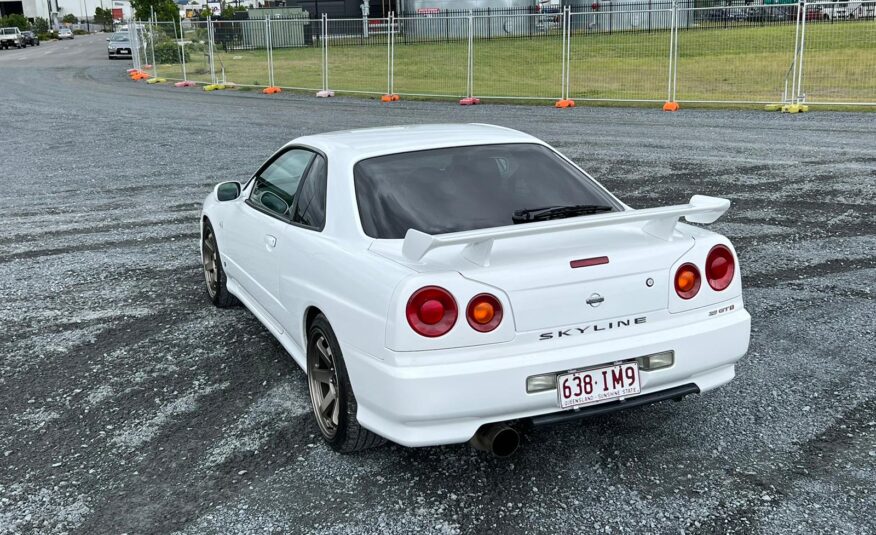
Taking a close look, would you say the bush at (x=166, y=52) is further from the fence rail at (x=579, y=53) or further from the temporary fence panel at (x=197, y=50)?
the fence rail at (x=579, y=53)

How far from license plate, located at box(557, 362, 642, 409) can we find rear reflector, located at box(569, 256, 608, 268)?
43 centimetres

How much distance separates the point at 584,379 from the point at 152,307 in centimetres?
392

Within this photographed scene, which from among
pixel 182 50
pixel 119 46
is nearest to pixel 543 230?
pixel 182 50

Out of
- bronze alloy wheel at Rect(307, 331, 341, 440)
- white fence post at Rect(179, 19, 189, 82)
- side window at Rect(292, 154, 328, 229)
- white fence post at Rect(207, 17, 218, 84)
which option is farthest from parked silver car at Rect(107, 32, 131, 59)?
bronze alloy wheel at Rect(307, 331, 341, 440)

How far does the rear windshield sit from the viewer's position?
4.00m

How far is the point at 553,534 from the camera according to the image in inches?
129

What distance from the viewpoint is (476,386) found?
3309 millimetres

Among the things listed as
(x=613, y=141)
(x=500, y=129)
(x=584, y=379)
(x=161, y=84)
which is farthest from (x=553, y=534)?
(x=161, y=84)

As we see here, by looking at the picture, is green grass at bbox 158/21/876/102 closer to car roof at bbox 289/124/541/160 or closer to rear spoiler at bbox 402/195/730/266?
car roof at bbox 289/124/541/160

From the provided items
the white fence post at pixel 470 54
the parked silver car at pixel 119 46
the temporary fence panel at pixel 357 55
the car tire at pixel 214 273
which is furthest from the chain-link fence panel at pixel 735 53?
the parked silver car at pixel 119 46

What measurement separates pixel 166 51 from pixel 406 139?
89.6 ft

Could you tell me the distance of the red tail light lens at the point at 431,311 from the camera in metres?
3.31

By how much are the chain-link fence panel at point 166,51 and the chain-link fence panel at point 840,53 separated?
1930cm

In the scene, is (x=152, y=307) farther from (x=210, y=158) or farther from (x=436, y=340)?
(x=210, y=158)
